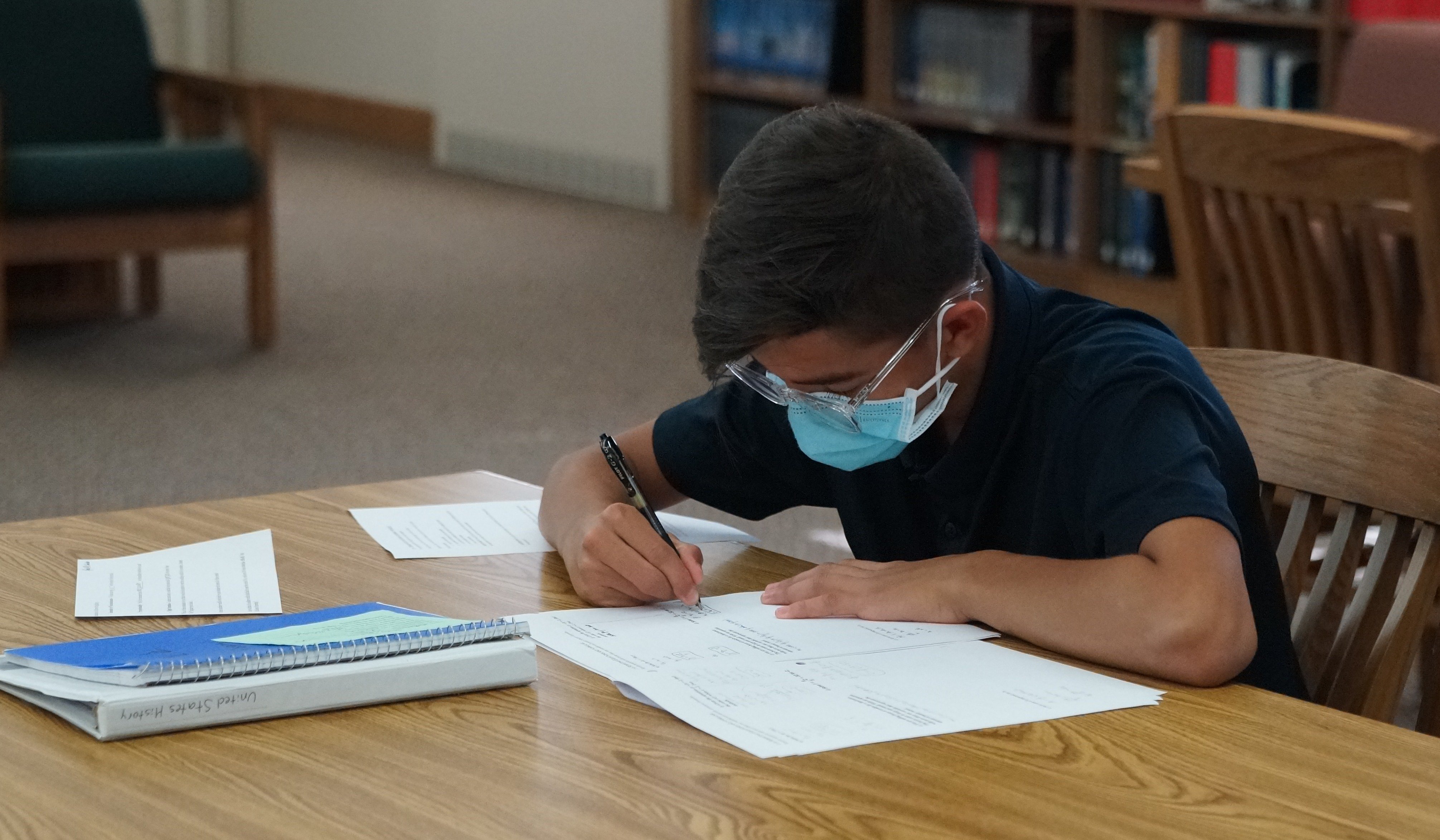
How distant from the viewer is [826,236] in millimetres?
1116

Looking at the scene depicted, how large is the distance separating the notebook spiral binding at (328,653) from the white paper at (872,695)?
0.09 meters

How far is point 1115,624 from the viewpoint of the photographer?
1.05 metres

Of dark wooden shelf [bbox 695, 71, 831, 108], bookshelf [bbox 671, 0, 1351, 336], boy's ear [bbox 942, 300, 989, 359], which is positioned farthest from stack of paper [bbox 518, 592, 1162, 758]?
dark wooden shelf [bbox 695, 71, 831, 108]

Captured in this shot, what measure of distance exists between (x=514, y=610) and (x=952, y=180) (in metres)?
0.41

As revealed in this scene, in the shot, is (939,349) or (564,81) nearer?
(939,349)

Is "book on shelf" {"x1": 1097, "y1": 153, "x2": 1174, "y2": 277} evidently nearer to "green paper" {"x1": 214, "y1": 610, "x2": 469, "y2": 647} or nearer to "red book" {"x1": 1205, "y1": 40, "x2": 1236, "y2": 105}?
"red book" {"x1": 1205, "y1": 40, "x2": 1236, "y2": 105}

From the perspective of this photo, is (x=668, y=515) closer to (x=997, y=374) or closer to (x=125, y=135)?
(x=997, y=374)

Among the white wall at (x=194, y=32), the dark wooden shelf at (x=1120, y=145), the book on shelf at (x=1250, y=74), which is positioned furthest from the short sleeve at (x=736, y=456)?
the white wall at (x=194, y=32)

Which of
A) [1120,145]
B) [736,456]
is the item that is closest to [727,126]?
[1120,145]

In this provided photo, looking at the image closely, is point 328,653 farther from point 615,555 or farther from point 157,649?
point 615,555

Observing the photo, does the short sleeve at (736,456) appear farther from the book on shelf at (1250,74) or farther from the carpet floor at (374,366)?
the book on shelf at (1250,74)

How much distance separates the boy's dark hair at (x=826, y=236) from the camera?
1116 millimetres

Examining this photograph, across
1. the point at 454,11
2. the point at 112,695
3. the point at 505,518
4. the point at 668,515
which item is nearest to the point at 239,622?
the point at 112,695

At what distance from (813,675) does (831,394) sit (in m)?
0.26
